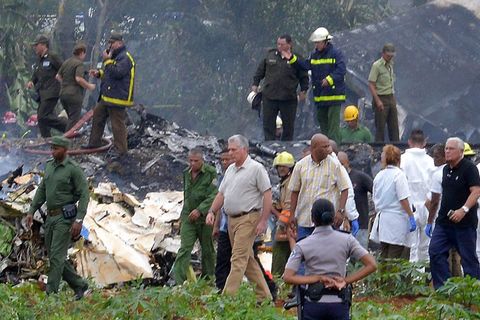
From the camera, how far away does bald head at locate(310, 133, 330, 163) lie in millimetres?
12703

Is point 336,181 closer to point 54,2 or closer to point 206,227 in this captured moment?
point 206,227

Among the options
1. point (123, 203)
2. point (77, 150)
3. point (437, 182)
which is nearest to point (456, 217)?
point (437, 182)

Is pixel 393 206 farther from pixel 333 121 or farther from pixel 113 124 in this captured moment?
pixel 113 124

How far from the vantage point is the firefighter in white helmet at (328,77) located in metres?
18.2

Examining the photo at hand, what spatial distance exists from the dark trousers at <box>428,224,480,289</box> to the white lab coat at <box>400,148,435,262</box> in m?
1.63

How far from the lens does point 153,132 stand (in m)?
20.2

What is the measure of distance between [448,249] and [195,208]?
2.82m

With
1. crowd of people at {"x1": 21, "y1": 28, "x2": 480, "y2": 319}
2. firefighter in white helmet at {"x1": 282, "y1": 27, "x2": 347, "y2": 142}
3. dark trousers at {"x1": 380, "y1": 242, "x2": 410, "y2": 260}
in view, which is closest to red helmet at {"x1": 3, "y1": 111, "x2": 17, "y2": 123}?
firefighter in white helmet at {"x1": 282, "y1": 27, "x2": 347, "y2": 142}

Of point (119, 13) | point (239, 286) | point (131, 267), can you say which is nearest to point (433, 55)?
point (119, 13)

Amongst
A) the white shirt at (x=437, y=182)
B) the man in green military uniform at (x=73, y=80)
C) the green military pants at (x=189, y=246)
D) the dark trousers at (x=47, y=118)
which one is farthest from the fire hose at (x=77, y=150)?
the white shirt at (x=437, y=182)

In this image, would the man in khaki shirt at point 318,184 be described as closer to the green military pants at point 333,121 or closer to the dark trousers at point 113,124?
the green military pants at point 333,121

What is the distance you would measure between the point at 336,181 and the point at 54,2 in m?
20.5

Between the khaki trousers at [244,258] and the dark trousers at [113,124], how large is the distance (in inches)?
238

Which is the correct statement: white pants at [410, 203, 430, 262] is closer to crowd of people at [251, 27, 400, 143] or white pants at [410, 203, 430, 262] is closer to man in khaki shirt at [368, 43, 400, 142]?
crowd of people at [251, 27, 400, 143]
